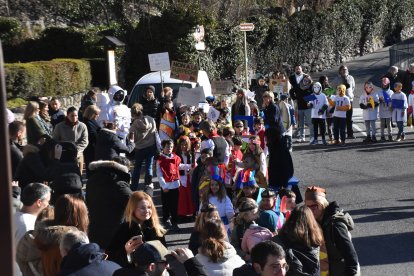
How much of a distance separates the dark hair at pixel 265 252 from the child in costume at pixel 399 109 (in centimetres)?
1566

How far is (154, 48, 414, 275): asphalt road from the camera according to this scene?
10516 millimetres

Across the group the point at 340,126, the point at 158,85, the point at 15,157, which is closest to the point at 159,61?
the point at 158,85

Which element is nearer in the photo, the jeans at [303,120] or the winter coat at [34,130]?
the winter coat at [34,130]

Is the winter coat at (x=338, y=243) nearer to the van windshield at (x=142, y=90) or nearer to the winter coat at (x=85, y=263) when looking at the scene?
the winter coat at (x=85, y=263)

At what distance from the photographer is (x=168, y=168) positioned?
12.2 meters

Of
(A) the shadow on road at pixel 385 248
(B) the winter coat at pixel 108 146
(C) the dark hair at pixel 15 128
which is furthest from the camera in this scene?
(B) the winter coat at pixel 108 146

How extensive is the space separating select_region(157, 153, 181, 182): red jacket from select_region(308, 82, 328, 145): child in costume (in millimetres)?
9092

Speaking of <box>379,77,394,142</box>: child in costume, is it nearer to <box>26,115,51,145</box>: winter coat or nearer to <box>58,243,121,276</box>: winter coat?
<box>26,115,51,145</box>: winter coat

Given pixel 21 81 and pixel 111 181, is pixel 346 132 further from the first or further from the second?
pixel 111 181

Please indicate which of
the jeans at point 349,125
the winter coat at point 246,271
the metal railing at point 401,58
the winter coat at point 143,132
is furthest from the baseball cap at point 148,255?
the metal railing at point 401,58

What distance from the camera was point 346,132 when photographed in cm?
2230

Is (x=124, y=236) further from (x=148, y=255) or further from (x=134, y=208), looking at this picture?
(x=148, y=255)

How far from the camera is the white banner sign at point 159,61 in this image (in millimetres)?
19812

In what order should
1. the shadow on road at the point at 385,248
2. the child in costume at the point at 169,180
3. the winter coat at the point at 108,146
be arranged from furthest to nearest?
the child in costume at the point at 169,180 → the winter coat at the point at 108,146 → the shadow on road at the point at 385,248
